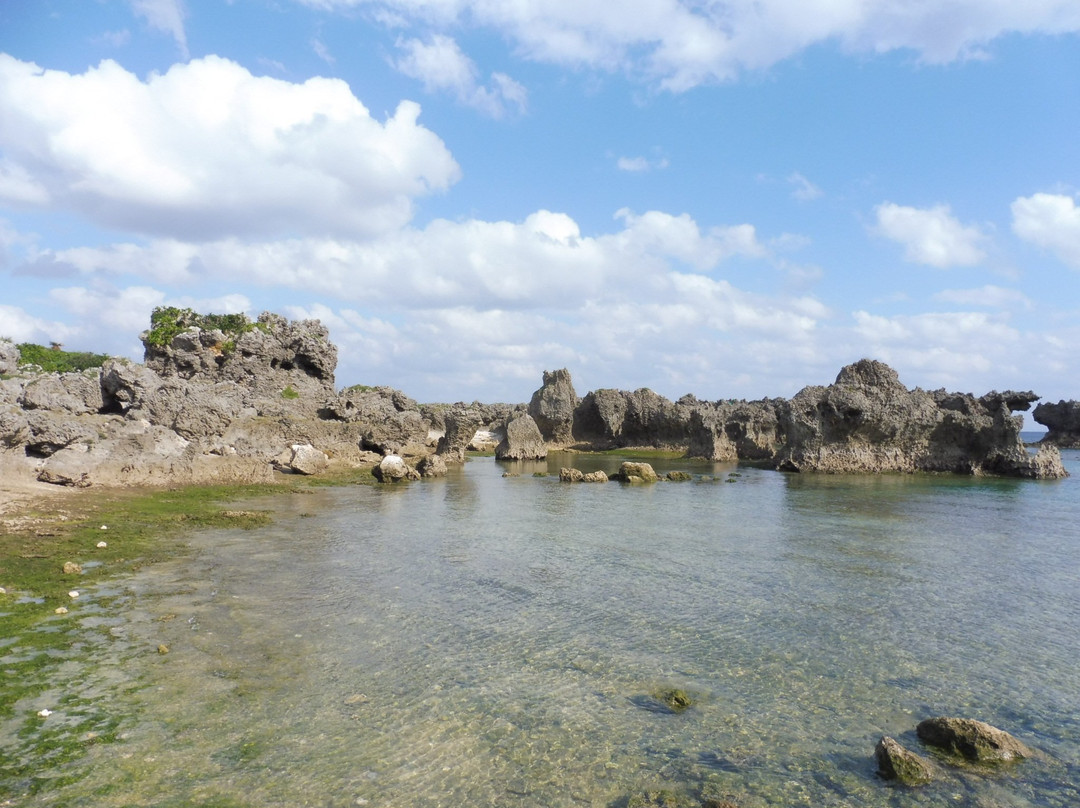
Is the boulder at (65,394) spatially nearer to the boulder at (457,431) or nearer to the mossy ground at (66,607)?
the mossy ground at (66,607)

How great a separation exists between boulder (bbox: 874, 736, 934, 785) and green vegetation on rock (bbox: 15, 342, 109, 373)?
61.9 metres

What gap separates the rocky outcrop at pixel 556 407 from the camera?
6700 cm

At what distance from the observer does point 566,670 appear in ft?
27.2

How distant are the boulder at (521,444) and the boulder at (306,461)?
2048 cm

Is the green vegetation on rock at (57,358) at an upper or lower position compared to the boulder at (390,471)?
upper

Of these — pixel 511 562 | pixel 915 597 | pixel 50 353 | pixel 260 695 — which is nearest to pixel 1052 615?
pixel 915 597

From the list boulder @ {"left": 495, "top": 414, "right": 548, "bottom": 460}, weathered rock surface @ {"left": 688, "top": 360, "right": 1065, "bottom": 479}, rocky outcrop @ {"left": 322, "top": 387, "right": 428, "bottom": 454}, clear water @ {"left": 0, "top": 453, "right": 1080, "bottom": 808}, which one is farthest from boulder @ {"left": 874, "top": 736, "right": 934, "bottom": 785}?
boulder @ {"left": 495, "top": 414, "right": 548, "bottom": 460}

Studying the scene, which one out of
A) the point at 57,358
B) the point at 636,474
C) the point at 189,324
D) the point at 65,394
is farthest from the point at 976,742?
the point at 57,358

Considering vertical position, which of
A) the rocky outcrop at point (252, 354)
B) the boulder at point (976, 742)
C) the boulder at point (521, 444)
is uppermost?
the rocky outcrop at point (252, 354)

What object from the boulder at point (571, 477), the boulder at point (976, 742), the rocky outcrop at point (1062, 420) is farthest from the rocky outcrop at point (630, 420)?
the boulder at point (976, 742)

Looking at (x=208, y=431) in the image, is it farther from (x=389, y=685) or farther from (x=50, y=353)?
(x=50, y=353)

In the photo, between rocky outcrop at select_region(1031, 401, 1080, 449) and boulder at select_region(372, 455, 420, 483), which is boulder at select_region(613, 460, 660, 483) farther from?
rocky outcrop at select_region(1031, 401, 1080, 449)

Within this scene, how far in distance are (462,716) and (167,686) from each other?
3.29m

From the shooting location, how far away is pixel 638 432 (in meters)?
67.1
